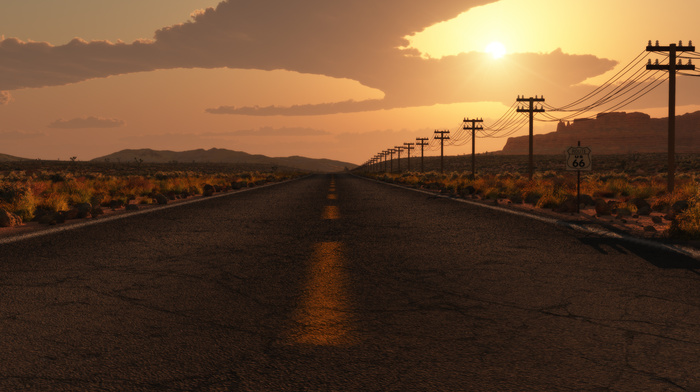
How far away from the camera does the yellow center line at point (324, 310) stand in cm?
371

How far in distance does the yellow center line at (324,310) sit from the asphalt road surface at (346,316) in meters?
0.02

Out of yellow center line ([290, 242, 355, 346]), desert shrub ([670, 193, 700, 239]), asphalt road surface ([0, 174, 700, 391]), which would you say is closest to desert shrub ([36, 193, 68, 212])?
asphalt road surface ([0, 174, 700, 391])

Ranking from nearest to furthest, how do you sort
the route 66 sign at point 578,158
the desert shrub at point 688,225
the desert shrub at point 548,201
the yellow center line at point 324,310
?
the yellow center line at point 324,310 → the desert shrub at point 688,225 → the route 66 sign at point 578,158 → the desert shrub at point 548,201

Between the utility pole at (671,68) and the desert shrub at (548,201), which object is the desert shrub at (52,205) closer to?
the desert shrub at (548,201)

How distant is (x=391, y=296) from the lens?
16.4ft

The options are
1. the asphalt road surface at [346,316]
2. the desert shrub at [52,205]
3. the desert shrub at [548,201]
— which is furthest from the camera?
the desert shrub at [548,201]

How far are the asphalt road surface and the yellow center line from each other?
22mm

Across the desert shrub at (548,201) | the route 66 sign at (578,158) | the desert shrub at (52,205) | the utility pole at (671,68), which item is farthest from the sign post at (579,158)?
the desert shrub at (52,205)

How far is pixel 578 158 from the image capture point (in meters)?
14.0

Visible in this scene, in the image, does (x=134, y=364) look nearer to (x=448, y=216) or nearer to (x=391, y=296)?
(x=391, y=296)

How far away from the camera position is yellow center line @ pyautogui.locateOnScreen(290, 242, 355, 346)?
3707 mm

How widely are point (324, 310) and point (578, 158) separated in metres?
11.8

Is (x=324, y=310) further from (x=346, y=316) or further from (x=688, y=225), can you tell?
(x=688, y=225)

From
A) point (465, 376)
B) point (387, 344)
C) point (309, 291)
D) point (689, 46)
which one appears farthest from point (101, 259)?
point (689, 46)
